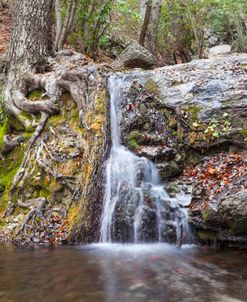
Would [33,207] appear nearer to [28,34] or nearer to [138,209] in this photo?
[138,209]

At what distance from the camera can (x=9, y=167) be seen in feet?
24.8

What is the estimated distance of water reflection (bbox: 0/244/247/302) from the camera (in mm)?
3664

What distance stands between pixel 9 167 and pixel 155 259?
13.2ft

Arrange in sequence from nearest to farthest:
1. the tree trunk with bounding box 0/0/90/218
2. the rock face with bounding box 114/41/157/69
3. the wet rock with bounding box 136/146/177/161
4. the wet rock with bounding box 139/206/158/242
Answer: the wet rock with bounding box 139/206/158/242 → the wet rock with bounding box 136/146/177/161 → the tree trunk with bounding box 0/0/90/218 → the rock face with bounding box 114/41/157/69

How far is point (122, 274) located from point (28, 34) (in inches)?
268

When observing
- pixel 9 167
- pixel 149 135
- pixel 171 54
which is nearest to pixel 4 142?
pixel 9 167

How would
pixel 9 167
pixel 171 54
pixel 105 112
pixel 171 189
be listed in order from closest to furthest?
pixel 171 189 → pixel 105 112 → pixel 9 167 → pixel 171 54

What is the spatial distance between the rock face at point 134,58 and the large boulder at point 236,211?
700 cm

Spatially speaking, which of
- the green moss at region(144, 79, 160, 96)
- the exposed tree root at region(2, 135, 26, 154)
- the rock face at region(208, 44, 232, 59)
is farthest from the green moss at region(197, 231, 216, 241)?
the rock face at region(208, 44, 232, 59)

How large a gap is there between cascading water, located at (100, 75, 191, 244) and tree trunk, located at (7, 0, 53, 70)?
4.02 meters

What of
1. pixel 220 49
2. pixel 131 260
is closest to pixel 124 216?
pixel 131 260

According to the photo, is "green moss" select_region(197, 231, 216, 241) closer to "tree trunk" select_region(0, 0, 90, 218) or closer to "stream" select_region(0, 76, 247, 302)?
"stream" select_region(0, 76, 247, 302)

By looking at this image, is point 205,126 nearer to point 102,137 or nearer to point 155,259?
point 102,137

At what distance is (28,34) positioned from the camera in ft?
29.7
